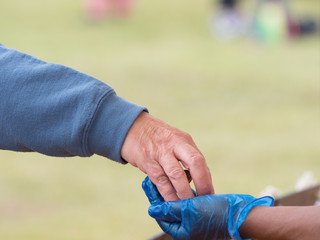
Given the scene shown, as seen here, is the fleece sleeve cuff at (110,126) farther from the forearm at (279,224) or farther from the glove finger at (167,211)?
the forearm at (279,224)

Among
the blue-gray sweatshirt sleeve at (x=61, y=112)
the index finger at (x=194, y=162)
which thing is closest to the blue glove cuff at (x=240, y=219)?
the index finger at (x=194, y=162)

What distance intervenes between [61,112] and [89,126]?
0.06m

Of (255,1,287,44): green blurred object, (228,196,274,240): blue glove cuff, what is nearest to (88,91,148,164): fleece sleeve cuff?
(228,196,274,240): blue glove cuff

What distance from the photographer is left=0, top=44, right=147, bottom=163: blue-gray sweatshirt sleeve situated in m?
1.13

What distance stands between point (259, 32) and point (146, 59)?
1.50 m

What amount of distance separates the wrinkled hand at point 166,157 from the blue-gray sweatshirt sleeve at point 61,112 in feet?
0.07

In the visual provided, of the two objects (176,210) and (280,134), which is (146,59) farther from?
(176,210)

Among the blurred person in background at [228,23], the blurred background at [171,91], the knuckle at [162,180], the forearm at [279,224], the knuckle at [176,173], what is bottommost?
the blurred background at [171,91]

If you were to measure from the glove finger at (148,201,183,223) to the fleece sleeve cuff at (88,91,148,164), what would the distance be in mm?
120

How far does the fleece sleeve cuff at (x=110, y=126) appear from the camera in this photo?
1.14 metres

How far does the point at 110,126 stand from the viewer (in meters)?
1.14

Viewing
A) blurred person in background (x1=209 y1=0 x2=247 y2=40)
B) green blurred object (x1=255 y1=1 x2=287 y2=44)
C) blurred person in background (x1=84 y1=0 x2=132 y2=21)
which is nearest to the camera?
green blurred object (x1=255 y1=1 x2=287 y2=44)

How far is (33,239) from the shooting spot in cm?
286

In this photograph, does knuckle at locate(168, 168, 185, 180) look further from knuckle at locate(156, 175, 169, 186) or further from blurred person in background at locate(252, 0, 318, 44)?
blurred person in background at locate(252, 0, 318, 44)
